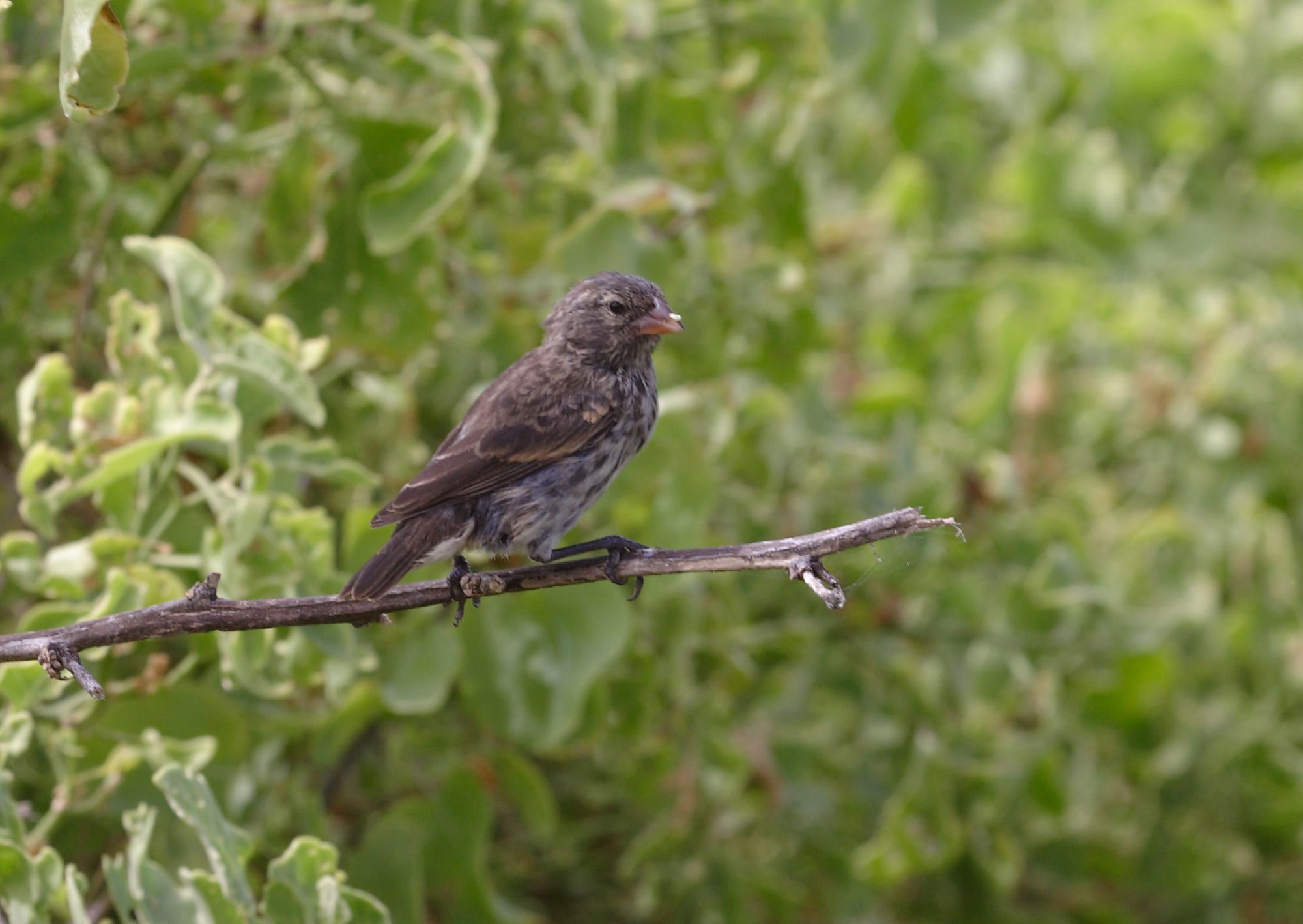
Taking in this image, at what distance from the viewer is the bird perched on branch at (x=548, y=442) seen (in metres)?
2.35

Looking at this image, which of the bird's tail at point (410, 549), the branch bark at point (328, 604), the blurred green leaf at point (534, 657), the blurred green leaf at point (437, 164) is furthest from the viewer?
the blurred green leaf at point (534, 657)

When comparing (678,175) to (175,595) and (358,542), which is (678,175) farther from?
(175,595)

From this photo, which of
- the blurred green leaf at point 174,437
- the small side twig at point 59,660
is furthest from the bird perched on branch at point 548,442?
the small side twig at point 59,660

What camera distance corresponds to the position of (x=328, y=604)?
182 centimetres

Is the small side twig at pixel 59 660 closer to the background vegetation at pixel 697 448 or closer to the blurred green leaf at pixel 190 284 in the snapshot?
the background vegetation at pixel 697 448

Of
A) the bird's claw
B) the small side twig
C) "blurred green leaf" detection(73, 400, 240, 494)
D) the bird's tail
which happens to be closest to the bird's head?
the bird's tail

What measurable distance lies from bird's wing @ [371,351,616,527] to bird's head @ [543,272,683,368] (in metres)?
0.08

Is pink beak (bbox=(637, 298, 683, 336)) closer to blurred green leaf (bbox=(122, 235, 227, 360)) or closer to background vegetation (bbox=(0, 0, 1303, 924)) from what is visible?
background vegetation (bbox=(0, 0, 1303, 924))

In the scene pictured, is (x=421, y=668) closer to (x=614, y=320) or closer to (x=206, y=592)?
(x=614, y=320)

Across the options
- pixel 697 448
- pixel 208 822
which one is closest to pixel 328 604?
pixel 208 822

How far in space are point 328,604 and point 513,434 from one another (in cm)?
68

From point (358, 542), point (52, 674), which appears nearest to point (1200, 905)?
point (358, 542)

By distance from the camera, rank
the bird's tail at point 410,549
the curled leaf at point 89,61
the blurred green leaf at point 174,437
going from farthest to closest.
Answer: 1. the blurred green leaf at point 174,437
2. the bird's tail at point 410,549
3. the curled leaf at point 89,61

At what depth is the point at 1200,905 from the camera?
4.40 metres
